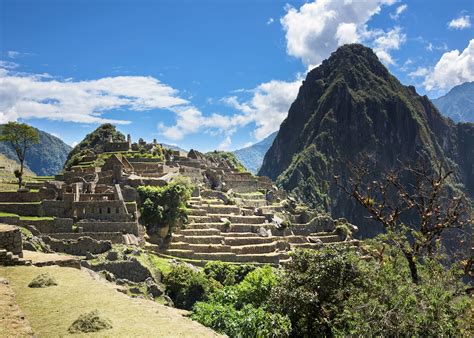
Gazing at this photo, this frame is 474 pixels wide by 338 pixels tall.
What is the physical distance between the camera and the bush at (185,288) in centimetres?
3156

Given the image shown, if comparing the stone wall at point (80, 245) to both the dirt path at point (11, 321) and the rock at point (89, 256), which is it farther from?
the dirt path at point (11, 321)

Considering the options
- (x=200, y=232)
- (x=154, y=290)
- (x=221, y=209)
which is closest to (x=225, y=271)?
(x=200, y=232)

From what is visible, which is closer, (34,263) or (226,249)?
(34,263)

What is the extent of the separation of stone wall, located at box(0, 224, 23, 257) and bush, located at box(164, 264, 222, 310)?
1488cm

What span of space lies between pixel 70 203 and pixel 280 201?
138 feet

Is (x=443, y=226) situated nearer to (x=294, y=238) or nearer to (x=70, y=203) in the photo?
(x=70, y=203)

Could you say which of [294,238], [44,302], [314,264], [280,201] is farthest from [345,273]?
[280,201]

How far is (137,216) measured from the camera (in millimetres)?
39062

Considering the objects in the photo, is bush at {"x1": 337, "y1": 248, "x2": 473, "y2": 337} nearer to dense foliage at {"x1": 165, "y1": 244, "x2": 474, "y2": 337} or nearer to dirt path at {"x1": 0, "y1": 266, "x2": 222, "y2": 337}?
dense foliage at {"x1": 165, "y1": 244, "x2": 474, "y2": 337}

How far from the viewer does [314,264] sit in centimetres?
1908

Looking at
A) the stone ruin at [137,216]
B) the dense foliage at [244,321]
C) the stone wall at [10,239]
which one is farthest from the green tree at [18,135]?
the dense foliage at [244,321]

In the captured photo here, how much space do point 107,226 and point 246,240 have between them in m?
16.2

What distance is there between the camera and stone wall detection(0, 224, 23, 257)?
17766 millimetres

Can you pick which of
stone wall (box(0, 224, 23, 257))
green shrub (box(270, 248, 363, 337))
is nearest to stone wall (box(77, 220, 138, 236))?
stone wall (box(0, 224, 23, 257))
